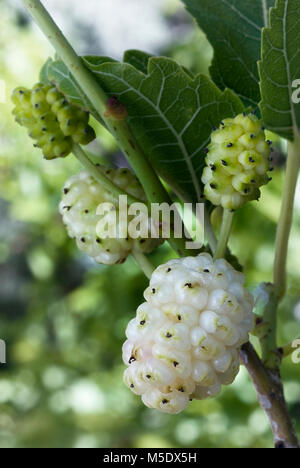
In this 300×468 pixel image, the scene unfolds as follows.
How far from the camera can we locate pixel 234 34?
0.47 metres

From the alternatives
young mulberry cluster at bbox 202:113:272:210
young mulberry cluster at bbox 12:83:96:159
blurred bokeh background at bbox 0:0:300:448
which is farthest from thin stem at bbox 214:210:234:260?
blurred bokeh background at bbox 0:0:300:448

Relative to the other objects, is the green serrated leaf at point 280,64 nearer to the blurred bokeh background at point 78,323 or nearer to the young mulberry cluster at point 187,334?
the young mulberry cluster at point 187,334

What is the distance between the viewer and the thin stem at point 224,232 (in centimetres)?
36

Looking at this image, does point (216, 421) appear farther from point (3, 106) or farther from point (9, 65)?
point (9, 65)

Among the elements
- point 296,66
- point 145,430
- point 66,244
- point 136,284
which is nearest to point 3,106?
point 66,244

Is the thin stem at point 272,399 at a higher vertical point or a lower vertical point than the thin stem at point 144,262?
lower

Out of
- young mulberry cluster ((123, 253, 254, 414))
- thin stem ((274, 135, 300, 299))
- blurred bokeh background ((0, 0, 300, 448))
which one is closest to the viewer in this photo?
young mulberry cluster ((123, 253, 254, 414))

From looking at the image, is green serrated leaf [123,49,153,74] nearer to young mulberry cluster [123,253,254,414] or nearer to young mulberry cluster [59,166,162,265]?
young mulberry cluster [59,166,162,265]

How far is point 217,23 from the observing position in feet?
1.54

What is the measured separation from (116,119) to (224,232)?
0.33 feet

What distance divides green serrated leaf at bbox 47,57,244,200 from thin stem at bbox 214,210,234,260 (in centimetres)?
8

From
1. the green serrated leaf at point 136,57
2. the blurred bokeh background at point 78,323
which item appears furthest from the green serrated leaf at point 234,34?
the blurred bokeh background at point 78,323

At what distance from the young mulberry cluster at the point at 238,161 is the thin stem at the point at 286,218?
9cm

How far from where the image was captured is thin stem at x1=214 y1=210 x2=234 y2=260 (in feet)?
1.20
